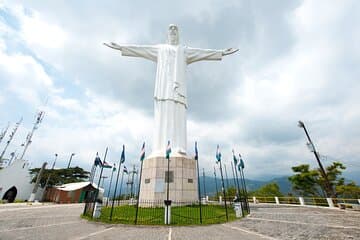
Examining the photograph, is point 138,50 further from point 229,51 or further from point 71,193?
point 71,193

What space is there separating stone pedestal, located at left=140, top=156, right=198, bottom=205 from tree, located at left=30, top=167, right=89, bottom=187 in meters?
37.1

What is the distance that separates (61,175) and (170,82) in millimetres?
40238

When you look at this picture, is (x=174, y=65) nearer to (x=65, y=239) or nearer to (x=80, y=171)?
(x=65, y=239)

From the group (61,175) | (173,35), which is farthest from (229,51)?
(61,175)

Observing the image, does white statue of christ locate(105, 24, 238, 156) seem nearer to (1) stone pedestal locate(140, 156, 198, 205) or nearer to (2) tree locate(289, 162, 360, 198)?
(1) stone pedestal locate(140, 156, 198, 205)

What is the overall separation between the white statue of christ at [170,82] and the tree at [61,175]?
37.4 meters

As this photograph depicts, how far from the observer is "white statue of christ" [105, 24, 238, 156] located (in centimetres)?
1698

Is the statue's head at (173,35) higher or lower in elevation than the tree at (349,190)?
higher

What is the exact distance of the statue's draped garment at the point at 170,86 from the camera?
16969mm

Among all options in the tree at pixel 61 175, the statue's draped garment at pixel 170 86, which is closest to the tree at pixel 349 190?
the statue's draped garment at pixel 170 86

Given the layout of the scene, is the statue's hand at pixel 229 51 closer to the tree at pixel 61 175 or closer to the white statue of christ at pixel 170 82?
the white statue of christ at pixel 170 82

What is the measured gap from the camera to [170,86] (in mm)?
18172

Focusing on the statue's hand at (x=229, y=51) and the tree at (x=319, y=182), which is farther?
the tree at (x=319, y=182)

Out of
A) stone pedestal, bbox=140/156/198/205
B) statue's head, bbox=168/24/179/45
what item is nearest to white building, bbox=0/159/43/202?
stone pedestal, bbox=140/156/198/205
